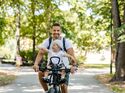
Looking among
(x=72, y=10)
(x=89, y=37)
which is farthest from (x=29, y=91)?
A: (x=89, y=37)

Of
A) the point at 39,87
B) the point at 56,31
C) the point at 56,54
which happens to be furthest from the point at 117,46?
the point at 56,54

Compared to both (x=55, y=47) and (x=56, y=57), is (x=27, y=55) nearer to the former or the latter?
(x=55, y=47)

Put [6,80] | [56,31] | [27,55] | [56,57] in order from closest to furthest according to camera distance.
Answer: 1. [56,57]
2. [56,31]
3. [6,80]
4. [27,55]

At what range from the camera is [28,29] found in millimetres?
44500

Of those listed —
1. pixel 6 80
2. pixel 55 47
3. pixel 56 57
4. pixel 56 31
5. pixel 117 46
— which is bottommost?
pixel 6 80

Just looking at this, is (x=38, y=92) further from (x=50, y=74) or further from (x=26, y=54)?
(x=26, y=54)

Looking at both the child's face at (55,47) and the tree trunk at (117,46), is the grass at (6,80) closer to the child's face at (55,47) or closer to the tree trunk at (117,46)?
the tree trunk at (117,46)

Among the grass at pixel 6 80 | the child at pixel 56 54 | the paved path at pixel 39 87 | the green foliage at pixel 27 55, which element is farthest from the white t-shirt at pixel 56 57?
the green foliage at pixel 27 55

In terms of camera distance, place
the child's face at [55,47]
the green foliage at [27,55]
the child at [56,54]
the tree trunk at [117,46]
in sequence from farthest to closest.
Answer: the green foliage at [27,55] → the tree trunk at [117,46] → the child's face at [55,47] → the child at [56,54]

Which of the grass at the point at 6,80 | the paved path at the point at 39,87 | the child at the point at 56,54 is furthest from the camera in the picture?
the grass at the point at 6,80

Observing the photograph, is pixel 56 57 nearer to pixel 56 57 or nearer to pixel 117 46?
pixel 56 57

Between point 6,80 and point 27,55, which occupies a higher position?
point 6,80

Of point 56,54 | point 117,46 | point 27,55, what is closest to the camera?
point 56,54

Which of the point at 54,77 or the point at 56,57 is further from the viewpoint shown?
the point at 56,57
